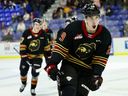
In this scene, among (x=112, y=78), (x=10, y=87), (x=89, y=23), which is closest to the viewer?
(x=89, y=23)

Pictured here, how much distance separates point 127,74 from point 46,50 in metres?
3.17

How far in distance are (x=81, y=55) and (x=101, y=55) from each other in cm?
22

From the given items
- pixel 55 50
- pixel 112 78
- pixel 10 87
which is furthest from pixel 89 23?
pixel 112 78

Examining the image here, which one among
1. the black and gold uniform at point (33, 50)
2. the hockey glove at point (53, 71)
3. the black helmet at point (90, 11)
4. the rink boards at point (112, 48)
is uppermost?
the black helmet at point (90, 11)

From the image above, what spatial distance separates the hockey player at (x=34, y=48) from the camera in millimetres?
8344

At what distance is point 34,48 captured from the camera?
8.45 meters

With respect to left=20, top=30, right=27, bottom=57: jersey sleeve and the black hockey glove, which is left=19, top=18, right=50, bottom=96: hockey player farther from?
the black hockey glove

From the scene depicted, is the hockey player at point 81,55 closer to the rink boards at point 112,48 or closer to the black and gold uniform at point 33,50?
the black and gold uniform at point 33,50

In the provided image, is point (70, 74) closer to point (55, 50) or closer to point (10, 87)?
point (55, 50)

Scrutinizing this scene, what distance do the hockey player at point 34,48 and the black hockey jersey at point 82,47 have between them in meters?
3.76

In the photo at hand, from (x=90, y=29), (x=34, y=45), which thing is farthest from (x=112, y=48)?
(x=90, y=29)

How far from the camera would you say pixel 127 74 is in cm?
1104

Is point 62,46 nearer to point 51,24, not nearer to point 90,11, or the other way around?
point 90,11

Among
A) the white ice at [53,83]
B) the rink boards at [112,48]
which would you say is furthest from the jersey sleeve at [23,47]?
the rink boards at [112,48]
